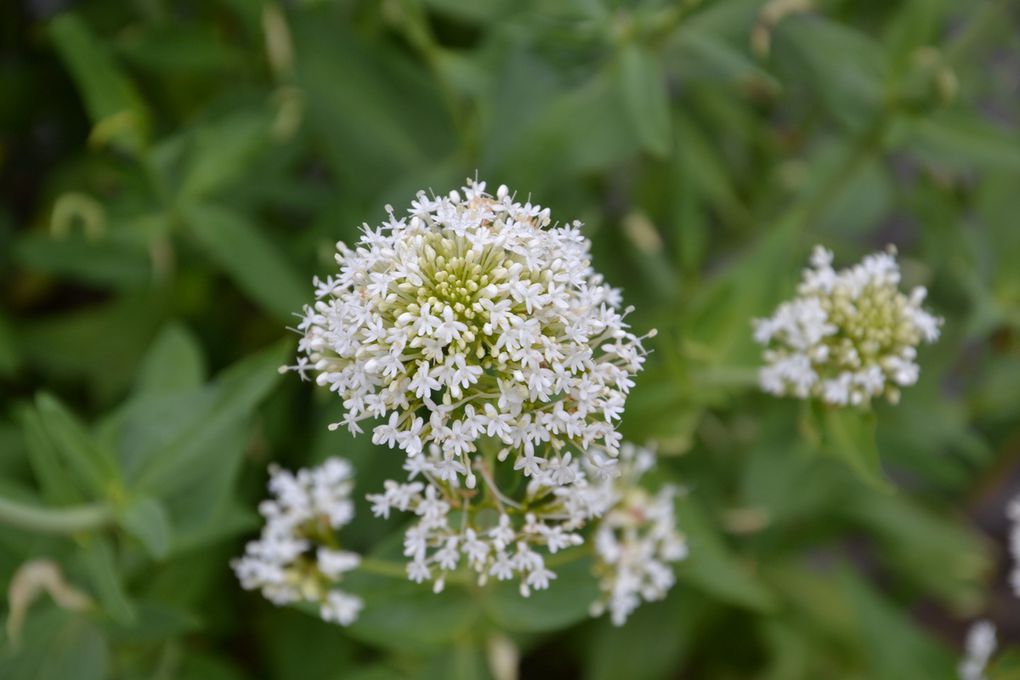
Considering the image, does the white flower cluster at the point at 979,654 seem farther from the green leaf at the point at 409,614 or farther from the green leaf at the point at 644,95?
the green leaf at the point at 644,95

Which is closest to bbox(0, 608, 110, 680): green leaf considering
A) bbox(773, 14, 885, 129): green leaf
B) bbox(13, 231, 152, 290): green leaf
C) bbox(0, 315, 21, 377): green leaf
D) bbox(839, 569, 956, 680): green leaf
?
bbox(0, 315, 21, 377): green leaf

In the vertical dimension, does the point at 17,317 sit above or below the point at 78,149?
below

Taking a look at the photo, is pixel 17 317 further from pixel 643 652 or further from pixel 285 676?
pixel 643 652

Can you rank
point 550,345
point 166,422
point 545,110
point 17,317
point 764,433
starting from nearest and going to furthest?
point 550,345 < point 166,422 < point 545,110 < point 764,433 < point 17,317

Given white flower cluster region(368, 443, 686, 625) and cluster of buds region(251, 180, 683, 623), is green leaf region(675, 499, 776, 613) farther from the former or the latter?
cluster of buds region(251, 180, 683, 623)

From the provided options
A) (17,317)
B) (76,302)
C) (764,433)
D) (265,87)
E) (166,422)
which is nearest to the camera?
(166,422)

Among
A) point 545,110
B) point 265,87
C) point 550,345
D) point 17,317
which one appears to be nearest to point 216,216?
point 265,87

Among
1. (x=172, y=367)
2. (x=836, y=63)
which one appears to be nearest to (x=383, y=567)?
(x=172, y=367)
